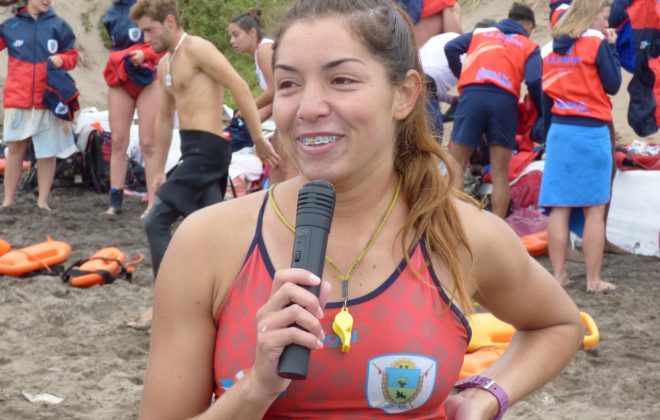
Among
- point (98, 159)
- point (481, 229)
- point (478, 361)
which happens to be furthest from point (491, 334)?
point (98, 159)

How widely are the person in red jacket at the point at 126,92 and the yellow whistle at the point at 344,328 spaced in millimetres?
6939

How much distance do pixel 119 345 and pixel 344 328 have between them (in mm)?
3796

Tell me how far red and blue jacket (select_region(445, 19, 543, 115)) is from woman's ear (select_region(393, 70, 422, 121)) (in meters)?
5.26

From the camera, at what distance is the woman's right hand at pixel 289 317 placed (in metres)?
1.49

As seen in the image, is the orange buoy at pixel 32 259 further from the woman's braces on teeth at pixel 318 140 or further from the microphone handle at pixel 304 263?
the microphone handle at pixel 304 263

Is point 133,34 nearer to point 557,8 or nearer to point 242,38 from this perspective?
point 242,38

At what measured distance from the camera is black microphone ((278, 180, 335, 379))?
1514 millimetres

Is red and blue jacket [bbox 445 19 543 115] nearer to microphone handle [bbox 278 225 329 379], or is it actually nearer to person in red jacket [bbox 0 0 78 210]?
person in red jacket [bbox 0 0 78 210]

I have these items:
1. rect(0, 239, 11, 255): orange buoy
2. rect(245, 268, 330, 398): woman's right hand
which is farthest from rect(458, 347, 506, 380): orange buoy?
rect(0, 239, 11, 255): orange buoy

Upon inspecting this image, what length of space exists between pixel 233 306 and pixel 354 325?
0.24 meters

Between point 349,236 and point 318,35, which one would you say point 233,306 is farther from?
point 318,35

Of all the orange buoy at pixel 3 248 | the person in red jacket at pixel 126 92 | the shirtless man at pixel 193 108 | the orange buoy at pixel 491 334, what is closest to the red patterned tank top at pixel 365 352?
the orange buoy at pixel 491 334

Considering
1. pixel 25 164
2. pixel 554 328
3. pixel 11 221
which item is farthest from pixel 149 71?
pixel 554 328

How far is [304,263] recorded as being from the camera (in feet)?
5.15
